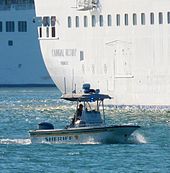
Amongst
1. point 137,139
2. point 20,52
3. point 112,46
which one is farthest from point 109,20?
point 20,52

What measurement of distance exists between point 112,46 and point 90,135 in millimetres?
26387

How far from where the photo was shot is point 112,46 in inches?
3492

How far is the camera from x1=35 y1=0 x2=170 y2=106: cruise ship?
8656 centimetres

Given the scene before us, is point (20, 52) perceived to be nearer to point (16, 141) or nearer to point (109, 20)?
point (109, 20)

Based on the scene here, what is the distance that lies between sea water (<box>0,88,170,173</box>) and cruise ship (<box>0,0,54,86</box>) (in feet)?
178

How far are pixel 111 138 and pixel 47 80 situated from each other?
77.9 metres

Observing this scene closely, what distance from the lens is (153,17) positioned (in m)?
86.8

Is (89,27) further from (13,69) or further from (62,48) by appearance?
(13,69)

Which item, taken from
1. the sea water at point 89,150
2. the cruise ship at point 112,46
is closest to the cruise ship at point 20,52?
the cruise ship at point 112,46

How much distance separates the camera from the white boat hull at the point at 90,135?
6241cm

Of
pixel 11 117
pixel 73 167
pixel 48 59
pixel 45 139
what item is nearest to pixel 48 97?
pixel 48 59

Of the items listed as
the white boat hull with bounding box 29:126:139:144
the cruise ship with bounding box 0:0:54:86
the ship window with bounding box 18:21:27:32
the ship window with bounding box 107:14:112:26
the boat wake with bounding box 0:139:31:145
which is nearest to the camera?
the white boat hull with bounding box 29:126:139:144

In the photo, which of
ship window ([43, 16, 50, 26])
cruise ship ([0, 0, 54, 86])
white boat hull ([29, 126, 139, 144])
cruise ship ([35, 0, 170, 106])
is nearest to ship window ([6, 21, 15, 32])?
cruise ship ([0, 0, 54, 86])

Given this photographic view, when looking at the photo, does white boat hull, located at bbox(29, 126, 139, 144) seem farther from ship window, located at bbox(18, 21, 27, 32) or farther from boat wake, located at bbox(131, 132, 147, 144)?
ship window, located at bbox(18, 21, 27, 32)
